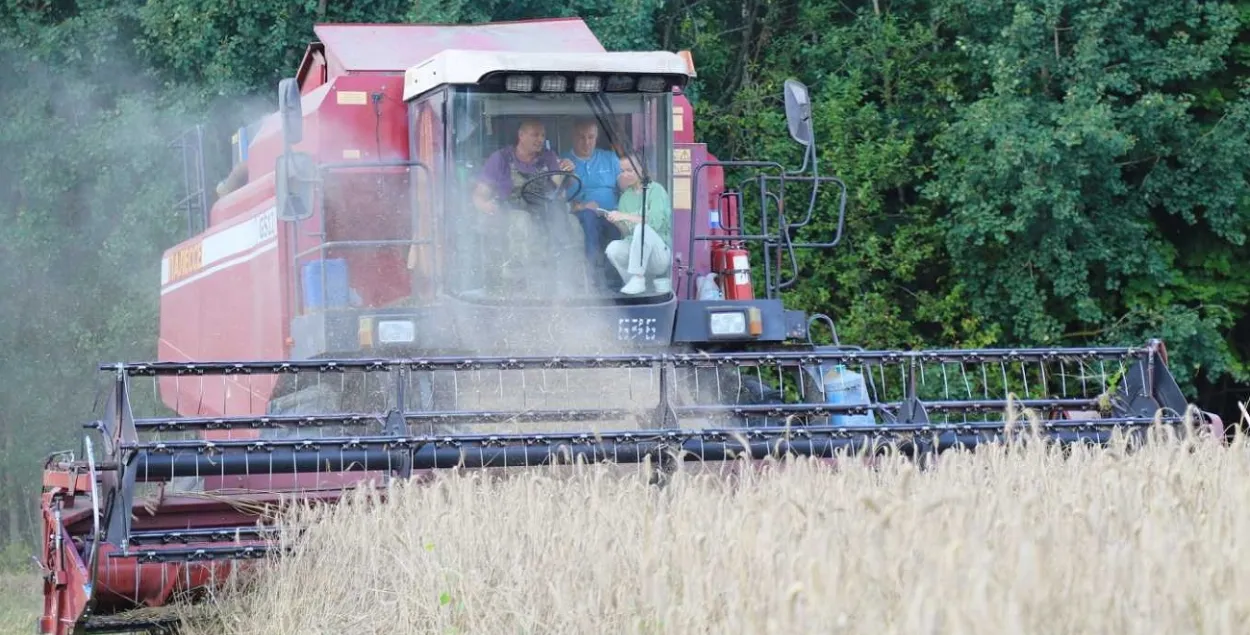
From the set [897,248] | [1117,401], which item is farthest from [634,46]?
[1117,401]

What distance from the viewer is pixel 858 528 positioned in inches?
134

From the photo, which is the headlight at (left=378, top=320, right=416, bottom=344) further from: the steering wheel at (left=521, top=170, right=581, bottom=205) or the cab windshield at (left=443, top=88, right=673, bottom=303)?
the steering wheel at (left=521, top=170, right=581, bottom=205)

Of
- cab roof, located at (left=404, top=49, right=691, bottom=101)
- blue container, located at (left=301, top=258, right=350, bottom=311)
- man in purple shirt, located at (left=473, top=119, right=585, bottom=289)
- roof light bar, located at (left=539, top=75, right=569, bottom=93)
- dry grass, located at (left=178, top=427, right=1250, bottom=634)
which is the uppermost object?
cab roof, located at (left=404, top=49, right=691, bottom=101)

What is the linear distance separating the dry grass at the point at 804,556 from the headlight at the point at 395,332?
175 centimetres

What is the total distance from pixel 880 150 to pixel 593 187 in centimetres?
689

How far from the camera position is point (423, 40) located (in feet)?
31.1

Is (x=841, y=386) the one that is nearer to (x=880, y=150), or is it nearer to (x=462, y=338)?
(x=462, y=338)

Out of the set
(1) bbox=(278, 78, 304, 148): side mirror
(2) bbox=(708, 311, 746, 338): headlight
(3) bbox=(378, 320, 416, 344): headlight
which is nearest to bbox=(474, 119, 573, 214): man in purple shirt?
(3) bbox=(378, 320, 416, 344): headlight

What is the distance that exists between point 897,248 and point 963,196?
1217 mm

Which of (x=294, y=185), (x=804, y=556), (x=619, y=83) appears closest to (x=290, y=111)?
(x=294, y=185)

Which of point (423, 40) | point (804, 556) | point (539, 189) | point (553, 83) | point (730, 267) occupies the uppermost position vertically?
point (423, 40)

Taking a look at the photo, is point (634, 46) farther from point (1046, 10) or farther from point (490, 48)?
point (490, 48)

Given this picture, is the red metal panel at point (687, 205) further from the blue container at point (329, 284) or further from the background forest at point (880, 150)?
the background forest at point (880, 150)

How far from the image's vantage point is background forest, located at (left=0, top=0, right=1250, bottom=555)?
13117mm
